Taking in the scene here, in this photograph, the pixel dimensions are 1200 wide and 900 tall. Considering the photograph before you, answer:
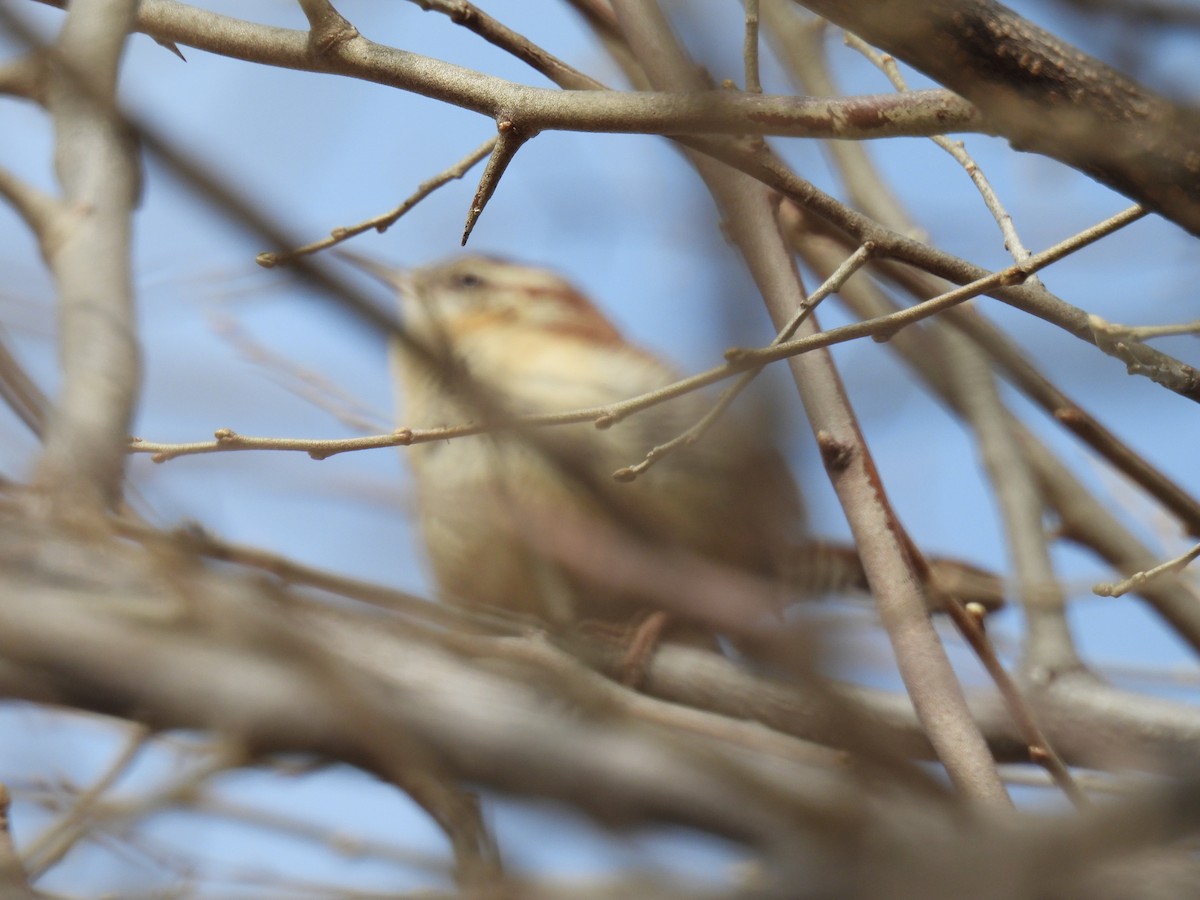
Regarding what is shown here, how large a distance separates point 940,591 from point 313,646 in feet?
3.27

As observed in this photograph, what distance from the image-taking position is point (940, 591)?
1782mm

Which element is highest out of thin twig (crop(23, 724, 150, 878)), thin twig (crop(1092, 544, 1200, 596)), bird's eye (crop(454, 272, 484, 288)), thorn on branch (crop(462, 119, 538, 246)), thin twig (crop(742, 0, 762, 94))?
bird's eye (crop(454, 272, 484, 288))

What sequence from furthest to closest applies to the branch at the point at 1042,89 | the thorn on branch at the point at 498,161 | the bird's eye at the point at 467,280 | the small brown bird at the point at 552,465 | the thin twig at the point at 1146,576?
the bird's eye at the point at 467,280 < the thin twig at the point at 1146,576 < the thorn on branch at the point at 498,161 < the branch at the point at 1042,89 < the small brown bird at the point at 552,465

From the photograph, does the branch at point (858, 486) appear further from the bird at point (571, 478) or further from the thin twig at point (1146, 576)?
the thin twig at point (1146, 576)

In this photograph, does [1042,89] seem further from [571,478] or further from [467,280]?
[467,280]

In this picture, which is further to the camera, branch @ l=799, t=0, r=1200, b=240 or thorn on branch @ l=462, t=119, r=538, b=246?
thorn on branch @ l=462, t=119, r=538, b=246

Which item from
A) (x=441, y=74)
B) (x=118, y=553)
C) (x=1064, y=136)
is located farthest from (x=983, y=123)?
(x=118, y=553)

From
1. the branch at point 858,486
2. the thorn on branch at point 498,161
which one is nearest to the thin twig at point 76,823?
the thorn on branch at point 498,161

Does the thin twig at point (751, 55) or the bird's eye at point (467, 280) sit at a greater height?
the bird's eye at point (467, 280)

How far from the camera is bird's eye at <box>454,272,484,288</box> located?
194 inches

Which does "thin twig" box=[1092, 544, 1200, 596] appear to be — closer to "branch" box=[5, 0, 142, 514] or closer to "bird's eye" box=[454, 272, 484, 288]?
"branch" box=[5, 0, 142, 514]

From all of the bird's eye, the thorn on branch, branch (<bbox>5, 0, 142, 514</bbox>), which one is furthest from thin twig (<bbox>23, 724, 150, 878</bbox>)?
the bird's eye

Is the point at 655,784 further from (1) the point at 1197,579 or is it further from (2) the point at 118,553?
(1) the point at 1197,579

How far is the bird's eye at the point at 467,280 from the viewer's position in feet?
16.2
